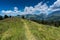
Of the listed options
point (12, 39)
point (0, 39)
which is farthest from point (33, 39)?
point (0, 39)

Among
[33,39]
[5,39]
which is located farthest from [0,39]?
[33,39]

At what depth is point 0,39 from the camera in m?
40.0

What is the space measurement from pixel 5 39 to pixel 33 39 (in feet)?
25.2

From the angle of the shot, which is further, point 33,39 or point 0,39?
point 0,39

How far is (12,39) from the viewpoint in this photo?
128 feet

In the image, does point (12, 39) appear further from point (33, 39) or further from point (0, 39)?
point (33, 39)

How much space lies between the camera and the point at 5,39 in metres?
38.8

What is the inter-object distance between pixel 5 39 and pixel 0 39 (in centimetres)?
197

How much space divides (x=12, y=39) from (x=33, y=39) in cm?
599

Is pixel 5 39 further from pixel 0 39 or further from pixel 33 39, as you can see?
pixel 33 39

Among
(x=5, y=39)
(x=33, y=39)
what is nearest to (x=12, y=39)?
(x=5, y=39)

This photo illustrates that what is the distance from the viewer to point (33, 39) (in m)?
37.2
